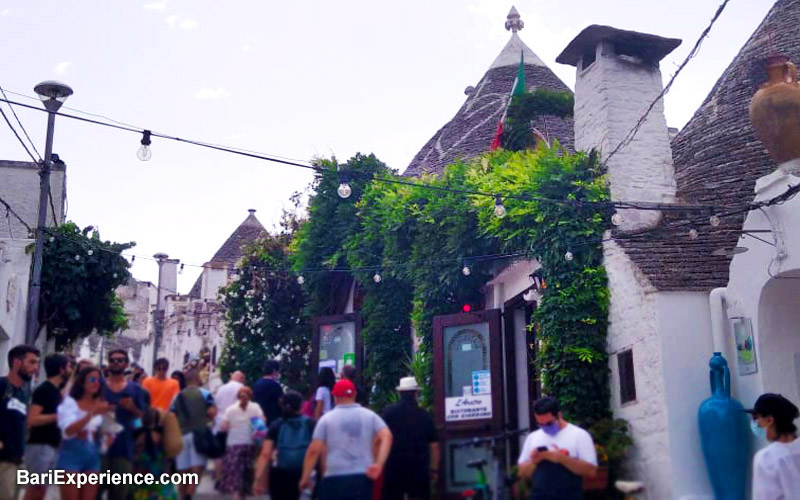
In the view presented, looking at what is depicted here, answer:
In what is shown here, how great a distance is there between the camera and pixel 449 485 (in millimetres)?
8484

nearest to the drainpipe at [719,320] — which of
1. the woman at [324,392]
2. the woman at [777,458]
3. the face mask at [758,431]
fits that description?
the face mask at [758,431]

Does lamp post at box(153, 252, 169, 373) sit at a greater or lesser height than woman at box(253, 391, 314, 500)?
greater

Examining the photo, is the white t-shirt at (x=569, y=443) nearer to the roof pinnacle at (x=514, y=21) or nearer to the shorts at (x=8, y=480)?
the shorts at (x=8, y=480)

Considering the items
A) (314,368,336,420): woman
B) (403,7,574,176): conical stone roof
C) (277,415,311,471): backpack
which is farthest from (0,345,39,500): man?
(403,7,574,176): conical stone roof

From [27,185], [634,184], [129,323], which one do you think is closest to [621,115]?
[634,184]

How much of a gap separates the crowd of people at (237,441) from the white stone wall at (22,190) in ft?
53.9

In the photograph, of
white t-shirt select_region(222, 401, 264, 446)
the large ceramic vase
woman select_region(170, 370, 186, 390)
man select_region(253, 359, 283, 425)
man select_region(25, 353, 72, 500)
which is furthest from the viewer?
the large ceramic vase

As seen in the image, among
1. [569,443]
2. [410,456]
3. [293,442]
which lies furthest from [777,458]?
[293,442]

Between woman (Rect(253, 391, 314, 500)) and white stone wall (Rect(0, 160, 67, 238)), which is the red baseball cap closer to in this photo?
woman (Rect(253, 391, 314, 500))

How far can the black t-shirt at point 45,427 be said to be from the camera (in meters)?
7.48

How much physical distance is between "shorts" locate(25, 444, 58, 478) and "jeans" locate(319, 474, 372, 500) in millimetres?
2129

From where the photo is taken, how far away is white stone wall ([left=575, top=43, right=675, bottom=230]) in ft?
41.9

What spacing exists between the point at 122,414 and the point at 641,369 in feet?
20.4

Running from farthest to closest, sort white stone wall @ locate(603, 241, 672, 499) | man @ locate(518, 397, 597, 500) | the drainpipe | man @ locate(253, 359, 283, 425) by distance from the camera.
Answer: the drainpipe
white stone wall @ locate(603, 241, 672, 499)
man @ locate(253, 359, 283, 425)
man @ locate(518, 397, 597, 500)
